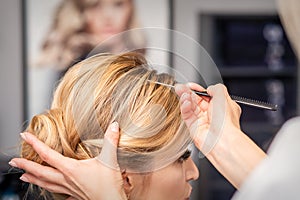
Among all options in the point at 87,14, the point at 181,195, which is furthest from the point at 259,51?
the point at 181,195

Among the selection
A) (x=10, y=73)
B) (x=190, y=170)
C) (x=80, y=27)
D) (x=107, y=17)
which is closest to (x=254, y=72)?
(x=107, y=17)

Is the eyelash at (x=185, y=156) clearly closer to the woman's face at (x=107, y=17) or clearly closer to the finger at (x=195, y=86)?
the finger at (x=195, y=86)

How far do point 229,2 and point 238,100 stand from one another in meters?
1.93

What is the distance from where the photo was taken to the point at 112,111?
1.08m

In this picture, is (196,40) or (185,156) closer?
(185,156)

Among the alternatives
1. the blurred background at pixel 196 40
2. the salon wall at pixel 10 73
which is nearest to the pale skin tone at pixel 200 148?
the blurred background at pixel 196 40

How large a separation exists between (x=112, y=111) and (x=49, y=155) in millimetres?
138

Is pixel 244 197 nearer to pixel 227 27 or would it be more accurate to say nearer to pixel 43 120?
pixel 43 120

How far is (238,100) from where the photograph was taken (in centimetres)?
109

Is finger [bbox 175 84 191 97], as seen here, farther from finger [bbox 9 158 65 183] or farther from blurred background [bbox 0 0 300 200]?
blurred background [bbox 0 0 300 200]

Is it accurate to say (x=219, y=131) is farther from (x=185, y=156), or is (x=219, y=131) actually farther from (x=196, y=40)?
(x=196, y=40)

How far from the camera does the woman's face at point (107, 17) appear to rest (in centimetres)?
291

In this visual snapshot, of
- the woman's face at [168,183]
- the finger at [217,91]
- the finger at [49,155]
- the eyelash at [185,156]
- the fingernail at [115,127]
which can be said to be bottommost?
the woman's face at [168,183]

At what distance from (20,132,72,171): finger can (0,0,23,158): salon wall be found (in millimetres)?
1904
